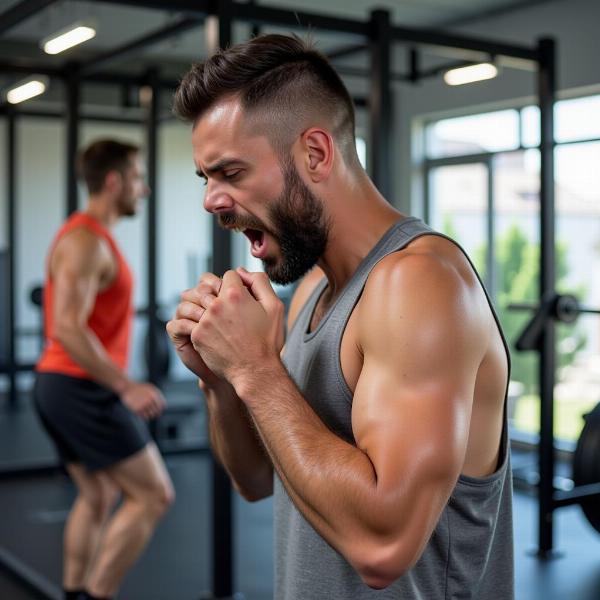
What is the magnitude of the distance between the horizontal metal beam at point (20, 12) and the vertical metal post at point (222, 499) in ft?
1.76

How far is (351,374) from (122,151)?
2.31m

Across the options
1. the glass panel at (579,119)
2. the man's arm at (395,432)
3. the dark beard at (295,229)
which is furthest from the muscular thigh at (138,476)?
the glass panel at (579,119)

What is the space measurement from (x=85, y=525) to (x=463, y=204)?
4.71 m

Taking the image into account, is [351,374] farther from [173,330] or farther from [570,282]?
[570,282]

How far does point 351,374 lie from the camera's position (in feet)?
3.73

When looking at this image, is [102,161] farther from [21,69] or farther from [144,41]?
[21,69]

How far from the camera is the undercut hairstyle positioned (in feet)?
3.86

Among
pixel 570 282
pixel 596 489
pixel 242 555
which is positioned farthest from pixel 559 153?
pixel 242 555

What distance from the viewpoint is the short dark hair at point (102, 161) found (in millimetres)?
3180

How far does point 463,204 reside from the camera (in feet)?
22.8

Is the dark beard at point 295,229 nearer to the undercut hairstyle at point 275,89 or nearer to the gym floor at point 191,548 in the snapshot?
the undercut hairstyle at point 275,89

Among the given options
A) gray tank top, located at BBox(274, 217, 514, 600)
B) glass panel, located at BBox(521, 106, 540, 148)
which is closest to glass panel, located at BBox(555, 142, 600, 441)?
glass panel, located at BBox(521, 106, 540, 148)

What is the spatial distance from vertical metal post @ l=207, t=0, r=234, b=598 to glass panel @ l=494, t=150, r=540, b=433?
3907 millimetres

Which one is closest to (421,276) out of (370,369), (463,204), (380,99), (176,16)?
(370,369)
